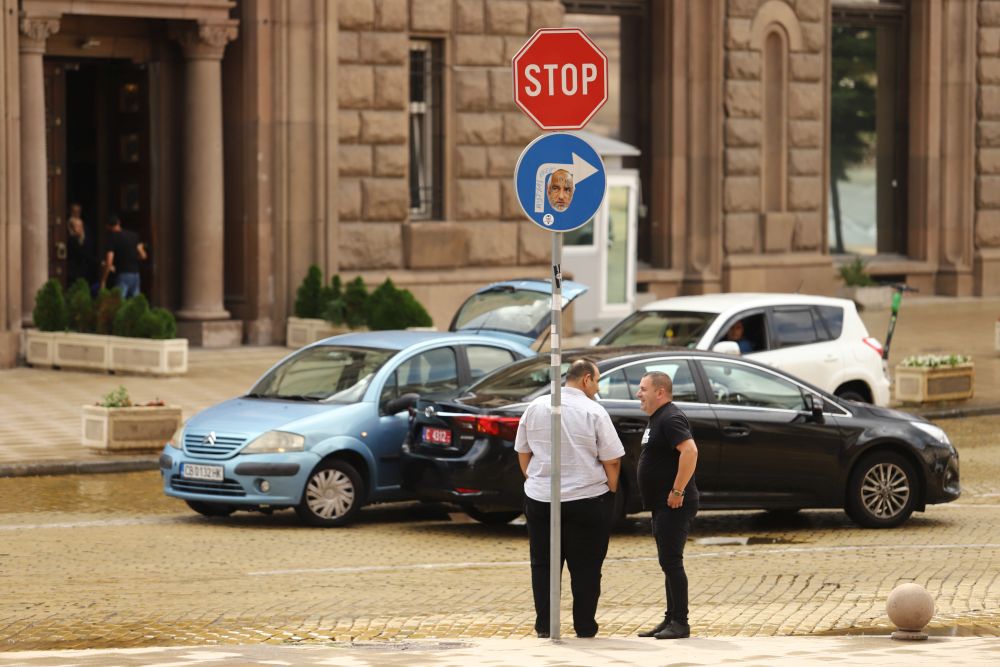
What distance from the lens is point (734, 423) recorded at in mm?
14852

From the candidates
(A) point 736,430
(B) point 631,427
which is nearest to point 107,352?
(B) point 631,427

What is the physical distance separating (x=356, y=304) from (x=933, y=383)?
25.2 ft

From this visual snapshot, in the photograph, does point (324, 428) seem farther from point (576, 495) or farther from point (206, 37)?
point (206, 37)

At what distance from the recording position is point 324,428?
1499cm

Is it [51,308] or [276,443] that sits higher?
[51,308]

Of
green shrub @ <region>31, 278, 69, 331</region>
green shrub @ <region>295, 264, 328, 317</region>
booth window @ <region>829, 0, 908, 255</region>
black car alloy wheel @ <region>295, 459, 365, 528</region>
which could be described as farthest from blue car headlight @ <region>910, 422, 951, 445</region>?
booth window @ <region>829, 0, 908, 255</region>

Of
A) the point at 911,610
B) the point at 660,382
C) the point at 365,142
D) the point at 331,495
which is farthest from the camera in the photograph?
the point at 365,142

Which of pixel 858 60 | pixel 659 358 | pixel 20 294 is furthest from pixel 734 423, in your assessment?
pixel 858 60

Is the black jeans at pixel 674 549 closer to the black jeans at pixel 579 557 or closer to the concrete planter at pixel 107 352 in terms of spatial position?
the black jeans at pixel 579 557

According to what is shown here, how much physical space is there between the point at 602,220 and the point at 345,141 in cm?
412

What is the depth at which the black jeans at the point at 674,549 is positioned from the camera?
10.3m

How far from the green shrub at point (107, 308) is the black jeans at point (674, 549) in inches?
604

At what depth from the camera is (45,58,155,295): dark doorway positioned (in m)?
28.9

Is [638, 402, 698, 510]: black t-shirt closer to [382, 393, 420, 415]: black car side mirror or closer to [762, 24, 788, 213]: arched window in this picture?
[382, 393, 420, 415]: black car side mirror
